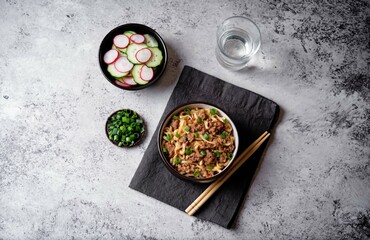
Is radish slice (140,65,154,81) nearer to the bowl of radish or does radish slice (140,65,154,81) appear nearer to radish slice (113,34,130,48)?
the bowl of radish

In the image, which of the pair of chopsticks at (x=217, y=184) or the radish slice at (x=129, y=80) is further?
the radish slice at (x=129, y=80)

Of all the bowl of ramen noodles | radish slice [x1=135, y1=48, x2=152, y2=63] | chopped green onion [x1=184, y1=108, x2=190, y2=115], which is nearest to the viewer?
the bowl of ramen noodles

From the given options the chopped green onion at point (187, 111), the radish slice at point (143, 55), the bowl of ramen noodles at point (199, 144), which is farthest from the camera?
the radish slice at point (143, 55)

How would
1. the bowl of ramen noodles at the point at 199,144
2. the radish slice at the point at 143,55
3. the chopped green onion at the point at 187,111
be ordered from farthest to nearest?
the radish slice at the point at 143,55
the chopped green onion at the point at 187,111
the bowl of ramen noodles at the point at 199,144

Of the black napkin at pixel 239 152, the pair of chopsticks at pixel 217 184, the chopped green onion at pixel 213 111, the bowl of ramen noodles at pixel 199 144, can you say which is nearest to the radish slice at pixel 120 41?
the black napkin at pixel 239 152

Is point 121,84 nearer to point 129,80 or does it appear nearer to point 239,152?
point 129,80

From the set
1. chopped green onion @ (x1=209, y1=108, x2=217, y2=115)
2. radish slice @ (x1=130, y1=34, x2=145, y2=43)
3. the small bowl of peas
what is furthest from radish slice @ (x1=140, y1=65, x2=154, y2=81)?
chopped green onion @ (x1=209, y1=108, x2=217, y2=115)

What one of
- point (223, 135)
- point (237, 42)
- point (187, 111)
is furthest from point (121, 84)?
point (237, 42)

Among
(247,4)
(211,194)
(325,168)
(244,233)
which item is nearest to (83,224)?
(211,194)

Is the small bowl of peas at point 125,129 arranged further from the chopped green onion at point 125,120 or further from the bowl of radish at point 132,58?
the bowl of radish at point 132,58
